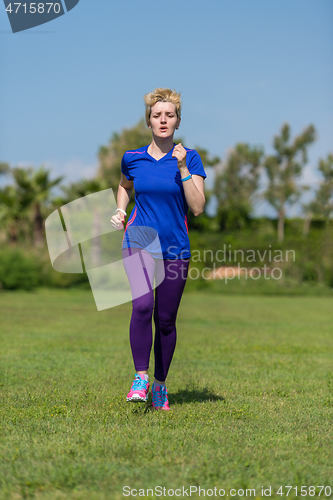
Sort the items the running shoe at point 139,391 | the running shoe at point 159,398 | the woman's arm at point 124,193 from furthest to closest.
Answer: the woman's arm at point 124,193, the running shoe at point 159,398, the running shoe at point 139,391

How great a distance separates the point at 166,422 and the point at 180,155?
1913 mm

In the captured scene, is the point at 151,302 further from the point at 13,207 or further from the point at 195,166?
the point at 13,207

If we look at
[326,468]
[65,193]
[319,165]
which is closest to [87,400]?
[326,468]

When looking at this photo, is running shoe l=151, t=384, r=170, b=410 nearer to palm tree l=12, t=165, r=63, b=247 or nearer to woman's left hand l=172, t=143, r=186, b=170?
woman's left hand l=172, t=143, r=186, b=170

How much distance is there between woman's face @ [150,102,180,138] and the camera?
4.35 m

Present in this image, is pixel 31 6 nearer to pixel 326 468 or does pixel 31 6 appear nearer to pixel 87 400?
pixel 87 400

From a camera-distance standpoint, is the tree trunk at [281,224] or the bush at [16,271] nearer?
the bush at [16,271]

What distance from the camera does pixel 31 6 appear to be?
9594 millimetres

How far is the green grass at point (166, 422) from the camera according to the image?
268 cm

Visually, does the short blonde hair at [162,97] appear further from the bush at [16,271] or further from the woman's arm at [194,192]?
the bush at [16,271]

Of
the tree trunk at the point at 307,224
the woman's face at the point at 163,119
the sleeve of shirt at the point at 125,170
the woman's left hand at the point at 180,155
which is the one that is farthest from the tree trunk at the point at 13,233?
the woman's left hand at the point at 180,155

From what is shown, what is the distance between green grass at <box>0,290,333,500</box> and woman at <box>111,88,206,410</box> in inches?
19.6

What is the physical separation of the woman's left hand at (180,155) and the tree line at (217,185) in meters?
30.4

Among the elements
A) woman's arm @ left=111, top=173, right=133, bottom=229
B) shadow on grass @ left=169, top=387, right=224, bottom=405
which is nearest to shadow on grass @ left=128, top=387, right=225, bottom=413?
shadow on grass @ left=169, top=387, right=224, bottom=405
